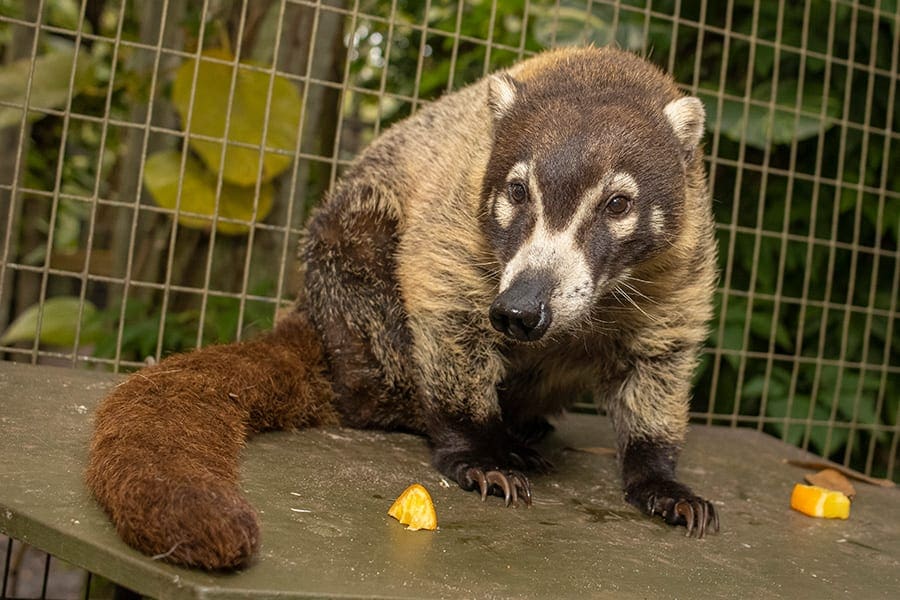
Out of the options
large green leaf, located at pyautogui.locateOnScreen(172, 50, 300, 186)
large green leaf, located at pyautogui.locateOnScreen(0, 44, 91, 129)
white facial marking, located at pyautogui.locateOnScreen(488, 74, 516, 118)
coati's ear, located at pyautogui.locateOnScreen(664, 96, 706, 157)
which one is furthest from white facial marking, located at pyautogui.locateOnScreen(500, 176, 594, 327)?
large green leaf, located at pyautogui.locateOnScreen(0, 44, 91, 129)

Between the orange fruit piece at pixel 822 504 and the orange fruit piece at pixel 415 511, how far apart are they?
1.46 metres

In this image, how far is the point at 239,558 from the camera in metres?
1.92

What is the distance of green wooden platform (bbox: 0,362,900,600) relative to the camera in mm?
2057

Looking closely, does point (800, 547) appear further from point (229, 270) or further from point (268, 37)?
point (268, 37)

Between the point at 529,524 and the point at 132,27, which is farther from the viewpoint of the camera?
the point at 132,27

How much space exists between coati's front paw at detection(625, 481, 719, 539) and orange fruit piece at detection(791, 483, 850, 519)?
461mm

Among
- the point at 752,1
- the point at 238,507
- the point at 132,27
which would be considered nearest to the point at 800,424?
the point at 752,1

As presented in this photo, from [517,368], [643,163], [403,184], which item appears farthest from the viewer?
[403,184]

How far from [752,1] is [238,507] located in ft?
14.0

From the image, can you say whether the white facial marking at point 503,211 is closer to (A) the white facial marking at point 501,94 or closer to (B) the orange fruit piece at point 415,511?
(A) the white facial marking at point 501,94

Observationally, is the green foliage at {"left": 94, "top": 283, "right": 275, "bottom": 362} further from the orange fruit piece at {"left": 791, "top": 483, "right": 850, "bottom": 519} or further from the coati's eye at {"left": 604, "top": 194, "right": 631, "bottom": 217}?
the orange fruit piece at {"left": 791, "top": 483, "right": 850, "bottom": 519}

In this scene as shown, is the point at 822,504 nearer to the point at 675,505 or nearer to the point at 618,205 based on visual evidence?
the point at 675,505

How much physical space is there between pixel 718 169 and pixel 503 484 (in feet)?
10.00

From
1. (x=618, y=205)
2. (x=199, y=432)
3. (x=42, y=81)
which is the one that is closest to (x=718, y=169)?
(x=618, y=205)
